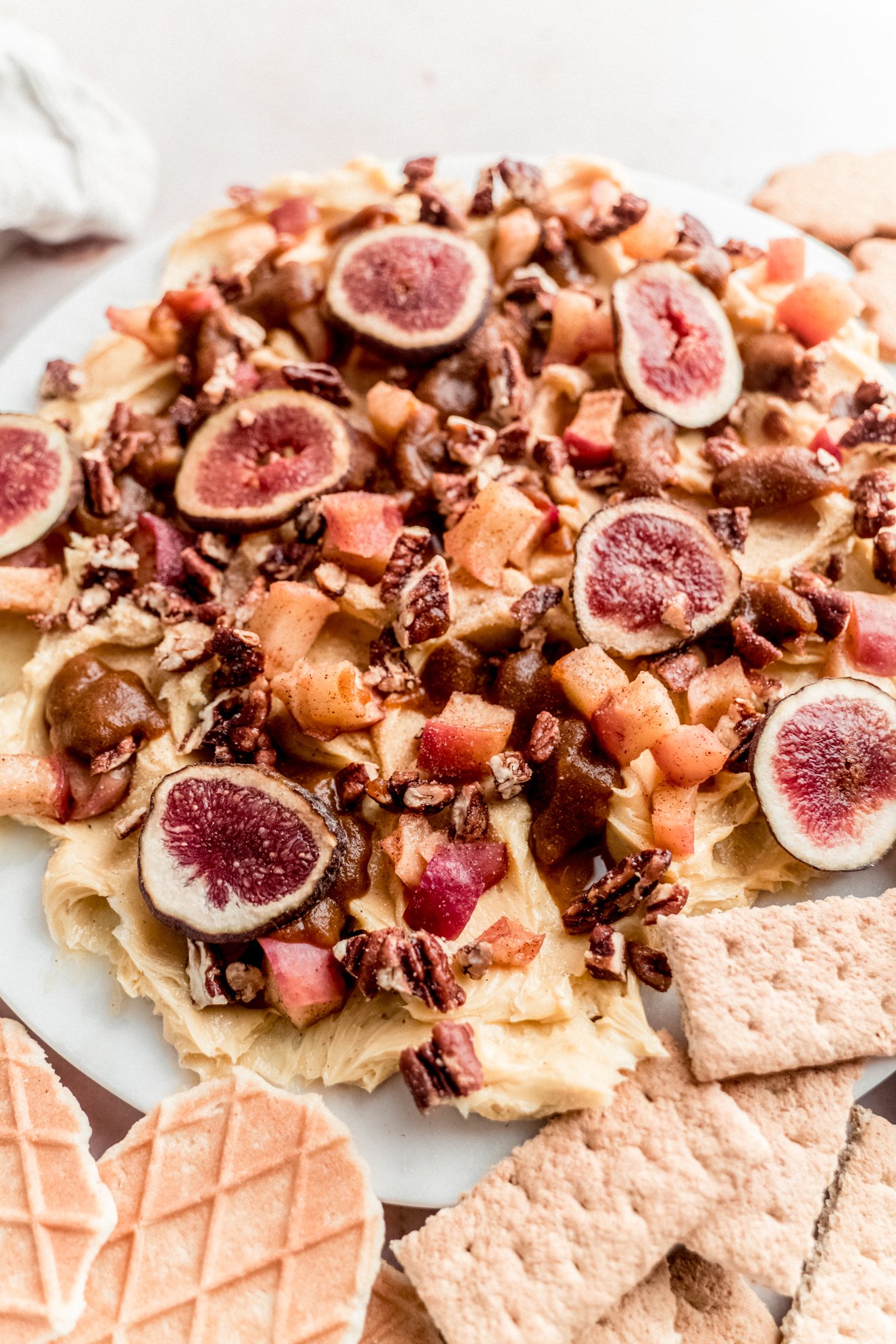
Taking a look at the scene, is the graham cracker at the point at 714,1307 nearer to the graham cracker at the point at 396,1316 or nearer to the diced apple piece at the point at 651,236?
the graham cracker at the point at 396,1316

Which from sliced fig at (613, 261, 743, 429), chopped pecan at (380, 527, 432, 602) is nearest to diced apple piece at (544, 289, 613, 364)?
sliced fig at (613, 261, 743, 429)

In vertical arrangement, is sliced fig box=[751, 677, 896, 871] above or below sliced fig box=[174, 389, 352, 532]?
below

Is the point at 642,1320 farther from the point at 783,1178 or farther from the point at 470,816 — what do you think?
the point at 470,816

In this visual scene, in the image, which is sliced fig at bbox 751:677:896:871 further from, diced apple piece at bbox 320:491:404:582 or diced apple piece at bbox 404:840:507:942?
diced apple piece at bbox 320:491:404:582

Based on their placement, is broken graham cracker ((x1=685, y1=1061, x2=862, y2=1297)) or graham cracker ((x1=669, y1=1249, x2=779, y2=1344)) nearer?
broken graham cracker ((x1=685, y1=1061, x2=862, y2=1297))

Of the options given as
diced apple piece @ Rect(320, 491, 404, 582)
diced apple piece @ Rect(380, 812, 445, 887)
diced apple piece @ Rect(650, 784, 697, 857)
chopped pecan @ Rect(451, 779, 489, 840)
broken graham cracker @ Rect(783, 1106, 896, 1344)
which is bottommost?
broken graham cracker @ Rect(783, 1106, 896, 1344)

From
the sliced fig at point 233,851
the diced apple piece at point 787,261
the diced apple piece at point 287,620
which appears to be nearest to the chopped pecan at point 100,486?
the diced apple piece at point 287,620

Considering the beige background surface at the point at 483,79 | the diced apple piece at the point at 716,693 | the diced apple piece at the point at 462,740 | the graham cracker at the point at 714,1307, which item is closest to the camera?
the graham cracker at the point at 714,1307
